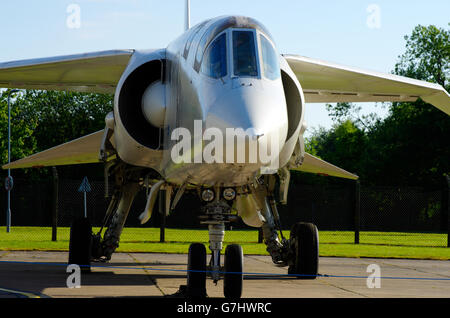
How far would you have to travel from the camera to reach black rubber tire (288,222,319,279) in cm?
1030

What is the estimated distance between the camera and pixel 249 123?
6688mm

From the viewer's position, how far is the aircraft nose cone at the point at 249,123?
6.67m

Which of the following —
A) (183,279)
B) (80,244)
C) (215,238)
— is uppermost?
(215,238)

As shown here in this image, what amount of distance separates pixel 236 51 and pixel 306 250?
12.9 ft

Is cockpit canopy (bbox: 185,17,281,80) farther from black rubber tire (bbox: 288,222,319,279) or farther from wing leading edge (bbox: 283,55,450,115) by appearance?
black rubber tire (bbox: 288,222,319,279)

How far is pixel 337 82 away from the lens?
11.7 metres

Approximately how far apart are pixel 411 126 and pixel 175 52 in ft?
144

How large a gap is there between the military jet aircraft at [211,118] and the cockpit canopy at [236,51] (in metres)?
0.01

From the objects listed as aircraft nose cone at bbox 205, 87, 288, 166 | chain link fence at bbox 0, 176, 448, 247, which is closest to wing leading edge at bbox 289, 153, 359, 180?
aircraft nose cone at bbox 205, 87, 288, 166

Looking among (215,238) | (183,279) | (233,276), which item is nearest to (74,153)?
(183,279)

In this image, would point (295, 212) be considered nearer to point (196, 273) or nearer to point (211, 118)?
point (196, 273)

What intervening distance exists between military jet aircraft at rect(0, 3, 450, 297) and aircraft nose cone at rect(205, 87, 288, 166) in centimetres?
1

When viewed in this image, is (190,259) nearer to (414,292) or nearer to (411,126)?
(414,292)

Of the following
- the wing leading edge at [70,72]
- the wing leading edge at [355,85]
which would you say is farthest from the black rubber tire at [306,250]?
the wing leading edge at [70,72]
